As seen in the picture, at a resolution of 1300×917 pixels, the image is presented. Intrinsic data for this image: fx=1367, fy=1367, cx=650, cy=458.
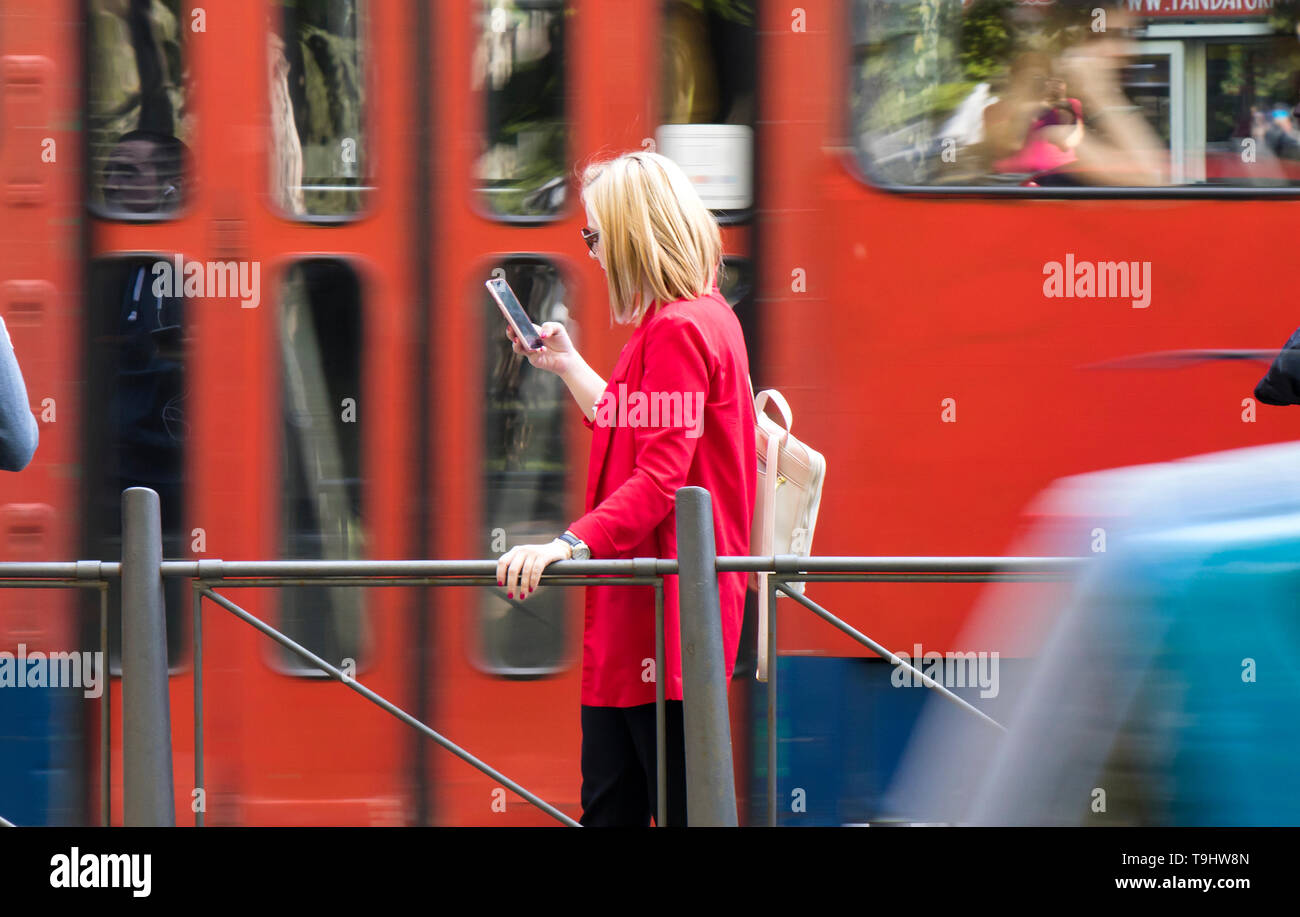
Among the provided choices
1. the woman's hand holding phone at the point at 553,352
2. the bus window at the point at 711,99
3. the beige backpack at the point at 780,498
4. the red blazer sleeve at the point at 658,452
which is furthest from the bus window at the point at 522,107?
the red blazer sleeve at the point at 658,452

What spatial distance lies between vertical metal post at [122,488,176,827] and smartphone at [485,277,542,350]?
99cm

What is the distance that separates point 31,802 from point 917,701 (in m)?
2.59

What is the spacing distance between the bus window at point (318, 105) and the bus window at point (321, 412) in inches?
10.5

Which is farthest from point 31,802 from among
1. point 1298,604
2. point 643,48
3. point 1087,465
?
point 1298,604

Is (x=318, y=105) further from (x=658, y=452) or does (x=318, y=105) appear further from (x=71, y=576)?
(x=658, y=452)

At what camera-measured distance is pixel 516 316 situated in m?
3.56

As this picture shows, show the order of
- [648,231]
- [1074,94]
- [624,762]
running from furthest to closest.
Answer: [1074,94], [624,762], [648,231]

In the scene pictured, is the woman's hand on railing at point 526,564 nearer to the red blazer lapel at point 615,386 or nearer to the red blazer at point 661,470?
the red blazer at point 661,470

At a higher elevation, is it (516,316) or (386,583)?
(516,316)

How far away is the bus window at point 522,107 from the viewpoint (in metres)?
4.04

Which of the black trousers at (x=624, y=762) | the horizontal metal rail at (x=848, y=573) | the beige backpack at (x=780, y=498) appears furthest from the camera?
the beige backpack at (x=780, y=498)

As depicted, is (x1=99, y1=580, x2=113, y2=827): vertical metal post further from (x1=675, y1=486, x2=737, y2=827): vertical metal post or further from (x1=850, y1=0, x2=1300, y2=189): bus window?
(x1=850, y1=0, x2=1300, y2=189): bus window

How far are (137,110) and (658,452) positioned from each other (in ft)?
6.81

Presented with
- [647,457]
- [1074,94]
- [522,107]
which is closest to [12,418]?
[647,457]
